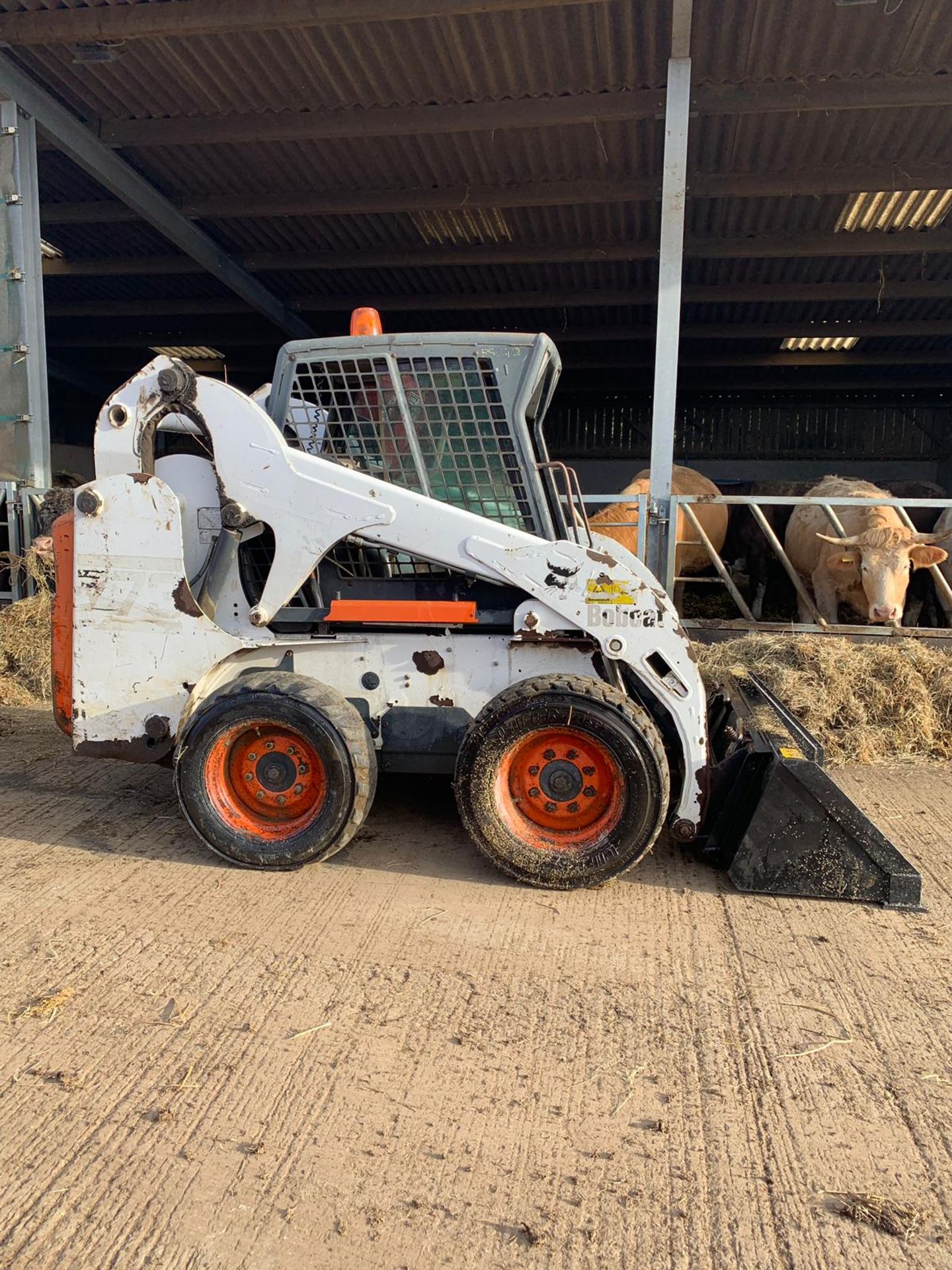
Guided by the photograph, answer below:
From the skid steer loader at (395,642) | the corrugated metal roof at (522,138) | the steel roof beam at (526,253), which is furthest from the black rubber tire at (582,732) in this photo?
the steel roof beam at (526,253)

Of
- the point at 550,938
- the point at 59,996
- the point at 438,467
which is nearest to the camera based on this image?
the point at 59,996

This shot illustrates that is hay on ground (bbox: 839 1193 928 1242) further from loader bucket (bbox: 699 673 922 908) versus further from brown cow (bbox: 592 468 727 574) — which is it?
brown cow (bbox: 592 468 727 574)

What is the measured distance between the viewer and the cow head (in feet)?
23.7

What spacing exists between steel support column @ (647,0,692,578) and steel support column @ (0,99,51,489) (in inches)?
224

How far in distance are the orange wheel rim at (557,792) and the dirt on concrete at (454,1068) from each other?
0.26 meters

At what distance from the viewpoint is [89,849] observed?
4.10 meters

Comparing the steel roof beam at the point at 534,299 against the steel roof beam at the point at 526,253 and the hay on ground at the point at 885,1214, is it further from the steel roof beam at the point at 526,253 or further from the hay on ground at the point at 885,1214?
the hay on ground at the point at 885,1214

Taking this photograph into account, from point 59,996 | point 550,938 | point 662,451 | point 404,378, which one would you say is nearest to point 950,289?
point 662,451

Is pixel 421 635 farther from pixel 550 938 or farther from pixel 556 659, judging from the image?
pixel 550 938

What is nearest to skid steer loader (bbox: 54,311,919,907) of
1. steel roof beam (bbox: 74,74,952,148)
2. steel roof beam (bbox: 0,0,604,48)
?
steel roof beam (bbox: 0,0,604,48)

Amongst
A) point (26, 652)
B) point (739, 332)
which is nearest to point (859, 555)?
point (26, 652)

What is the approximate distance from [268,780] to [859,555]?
561 centimetres

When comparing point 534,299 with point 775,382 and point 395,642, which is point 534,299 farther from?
point 395,642

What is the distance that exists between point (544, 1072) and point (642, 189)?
31.6 feet
